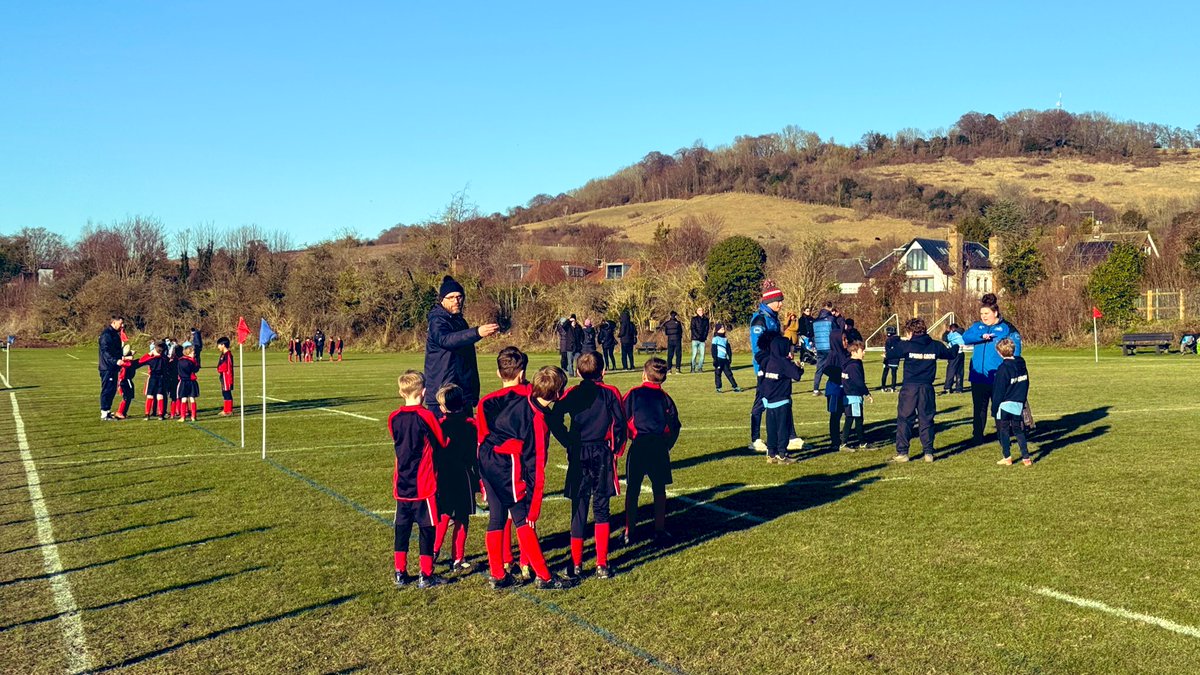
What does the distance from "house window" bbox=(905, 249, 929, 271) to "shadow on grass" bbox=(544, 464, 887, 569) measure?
77378 mm

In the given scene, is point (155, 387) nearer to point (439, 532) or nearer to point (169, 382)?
point (169, 382)

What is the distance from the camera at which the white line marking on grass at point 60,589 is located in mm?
5934

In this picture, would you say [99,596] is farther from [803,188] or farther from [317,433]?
[803,188]

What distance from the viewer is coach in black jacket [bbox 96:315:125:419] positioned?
20.2 meters

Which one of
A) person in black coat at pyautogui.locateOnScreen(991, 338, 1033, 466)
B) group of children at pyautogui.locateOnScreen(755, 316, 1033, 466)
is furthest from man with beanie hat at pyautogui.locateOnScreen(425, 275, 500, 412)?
person in black coat at pyautogui.locateOnScreen(991, 338, 1033, 466)

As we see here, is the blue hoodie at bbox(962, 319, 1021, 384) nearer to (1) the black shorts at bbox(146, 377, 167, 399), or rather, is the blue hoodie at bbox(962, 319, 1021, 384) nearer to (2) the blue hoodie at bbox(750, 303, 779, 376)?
(2) the blue hoodie at bbox(750, 303, 779, 376)

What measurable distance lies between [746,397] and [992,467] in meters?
10.9

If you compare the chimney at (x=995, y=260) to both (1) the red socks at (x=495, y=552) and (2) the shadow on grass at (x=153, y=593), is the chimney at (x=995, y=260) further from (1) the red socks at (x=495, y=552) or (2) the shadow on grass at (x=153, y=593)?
(2) the shadow on grass at (x=153, y=593)

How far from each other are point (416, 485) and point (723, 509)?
3.69 m

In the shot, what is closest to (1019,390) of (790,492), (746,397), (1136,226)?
(790,492)

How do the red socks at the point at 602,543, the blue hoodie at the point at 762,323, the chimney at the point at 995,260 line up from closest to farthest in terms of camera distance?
the red socks at the point at 602,543, the blue hoodie at the point at 762,323, the chimney at the point at 995,260

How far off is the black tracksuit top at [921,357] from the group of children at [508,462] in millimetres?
5894

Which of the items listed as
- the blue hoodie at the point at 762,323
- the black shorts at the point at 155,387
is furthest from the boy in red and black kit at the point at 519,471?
the black shorts at the point at 155,387

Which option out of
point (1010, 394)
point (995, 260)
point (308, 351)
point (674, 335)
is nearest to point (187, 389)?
point (1010, 394)
